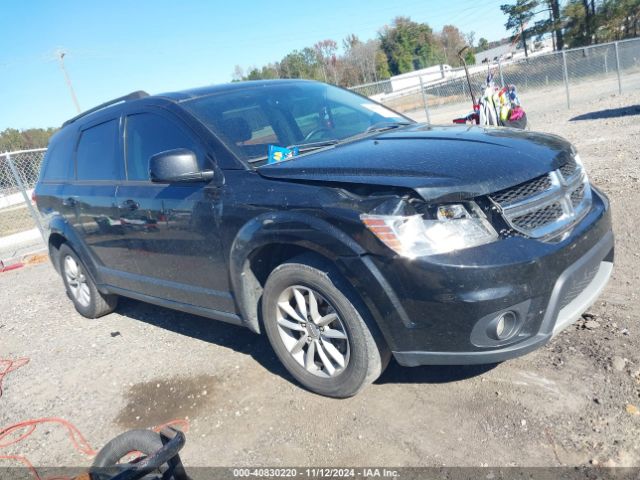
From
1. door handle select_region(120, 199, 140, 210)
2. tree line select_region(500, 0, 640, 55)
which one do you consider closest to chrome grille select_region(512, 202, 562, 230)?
door handle select_region(120, 199, 140, 210)

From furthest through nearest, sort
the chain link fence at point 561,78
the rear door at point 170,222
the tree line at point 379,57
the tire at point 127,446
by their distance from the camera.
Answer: the tree line at point 379,57, the chain link fence at point 561,78, the rear door at point 170,222, the tire at point 127,446

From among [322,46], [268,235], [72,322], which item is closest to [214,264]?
[268,235]

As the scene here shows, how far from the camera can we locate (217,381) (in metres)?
3.73

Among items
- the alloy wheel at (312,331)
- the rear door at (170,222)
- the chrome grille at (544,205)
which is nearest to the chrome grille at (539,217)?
the chrome grille at (544,205)

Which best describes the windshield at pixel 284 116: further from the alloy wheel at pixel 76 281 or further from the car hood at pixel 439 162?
the alloy wheel at pixel 76 281

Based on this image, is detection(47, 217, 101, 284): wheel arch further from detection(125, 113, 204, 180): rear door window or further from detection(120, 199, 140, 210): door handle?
detection(125, 113, 204, 180): rear door window

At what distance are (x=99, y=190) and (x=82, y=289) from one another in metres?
1.59

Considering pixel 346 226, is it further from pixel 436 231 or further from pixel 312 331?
pixel 312 331

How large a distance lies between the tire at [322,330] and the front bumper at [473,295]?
0.13 meters

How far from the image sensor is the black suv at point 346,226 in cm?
254

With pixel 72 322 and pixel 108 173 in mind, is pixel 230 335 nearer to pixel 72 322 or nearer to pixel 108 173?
pixel 108 173

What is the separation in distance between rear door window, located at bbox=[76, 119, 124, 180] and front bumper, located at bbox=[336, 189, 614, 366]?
256 cm

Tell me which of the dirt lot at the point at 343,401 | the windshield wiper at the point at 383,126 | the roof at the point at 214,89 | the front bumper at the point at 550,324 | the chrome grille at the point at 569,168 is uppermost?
the roof at the point at 214,89

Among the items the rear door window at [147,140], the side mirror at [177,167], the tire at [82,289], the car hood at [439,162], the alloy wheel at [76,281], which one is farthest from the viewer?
the alloy wheel at [76,281]
